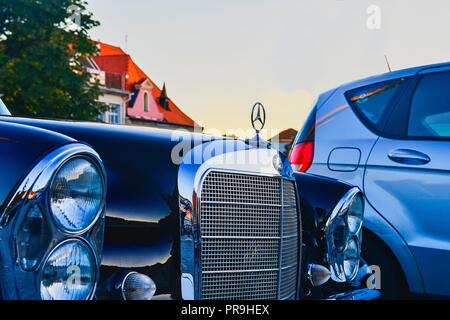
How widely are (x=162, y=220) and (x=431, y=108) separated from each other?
2.66m

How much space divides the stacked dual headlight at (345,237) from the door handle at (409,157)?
107 cm

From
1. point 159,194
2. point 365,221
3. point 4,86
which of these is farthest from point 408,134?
point 4,86

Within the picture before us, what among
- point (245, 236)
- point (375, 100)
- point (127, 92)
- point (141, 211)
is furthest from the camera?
point (127, 92)

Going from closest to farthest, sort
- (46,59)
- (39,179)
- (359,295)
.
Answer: (39,179) < (359,295) < (46,59)

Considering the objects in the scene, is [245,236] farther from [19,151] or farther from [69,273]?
[19,151]

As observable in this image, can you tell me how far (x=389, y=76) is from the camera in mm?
4559

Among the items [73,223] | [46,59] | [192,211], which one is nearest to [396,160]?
[192,211]

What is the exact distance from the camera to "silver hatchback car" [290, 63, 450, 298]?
3984mm

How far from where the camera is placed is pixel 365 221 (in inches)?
162

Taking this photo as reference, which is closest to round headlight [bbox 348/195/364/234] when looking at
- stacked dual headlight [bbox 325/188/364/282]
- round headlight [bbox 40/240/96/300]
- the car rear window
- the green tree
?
stacked dual headlight [bbox 325/188/364/282]

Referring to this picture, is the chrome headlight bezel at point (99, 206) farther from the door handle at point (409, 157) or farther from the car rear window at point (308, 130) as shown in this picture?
the car rear window at point (308, 130)

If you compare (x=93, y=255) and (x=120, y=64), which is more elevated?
(x=120, y=64)
